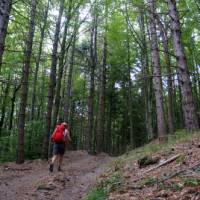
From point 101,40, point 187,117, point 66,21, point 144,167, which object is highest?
point 101,40

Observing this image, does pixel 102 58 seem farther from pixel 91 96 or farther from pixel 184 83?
pixel 184 83

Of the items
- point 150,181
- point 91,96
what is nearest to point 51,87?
point 91,96

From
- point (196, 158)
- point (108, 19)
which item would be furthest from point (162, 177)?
point (108, 19)

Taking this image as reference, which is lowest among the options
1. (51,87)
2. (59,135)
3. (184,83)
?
(59,135)

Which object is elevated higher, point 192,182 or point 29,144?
point 29,144

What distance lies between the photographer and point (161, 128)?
14.4 meters

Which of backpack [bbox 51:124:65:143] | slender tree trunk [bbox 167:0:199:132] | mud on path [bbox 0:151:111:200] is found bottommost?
mud on path [bbox 0:151:111:200]

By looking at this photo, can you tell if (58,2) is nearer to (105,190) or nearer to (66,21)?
(66,21)

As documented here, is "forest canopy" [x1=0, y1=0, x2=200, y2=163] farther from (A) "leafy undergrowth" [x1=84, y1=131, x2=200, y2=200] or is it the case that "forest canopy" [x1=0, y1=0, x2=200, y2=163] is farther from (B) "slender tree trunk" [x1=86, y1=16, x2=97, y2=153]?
(A) "leafy undergrowth" [x1=84, y1=131, x2=200, y2=200]

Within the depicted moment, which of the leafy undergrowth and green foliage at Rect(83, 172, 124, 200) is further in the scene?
green foliage at Rect(83, 172, 124, 200)

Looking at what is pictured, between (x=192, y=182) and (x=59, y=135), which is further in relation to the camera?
(x=59, y=135)

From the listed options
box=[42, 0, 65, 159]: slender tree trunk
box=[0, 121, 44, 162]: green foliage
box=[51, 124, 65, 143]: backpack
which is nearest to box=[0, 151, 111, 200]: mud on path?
box=[51, 124, 65, 143]: backpack

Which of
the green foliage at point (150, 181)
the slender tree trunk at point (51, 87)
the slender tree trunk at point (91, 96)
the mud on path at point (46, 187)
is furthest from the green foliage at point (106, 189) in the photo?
the slender tree trunk at point (91, 96)

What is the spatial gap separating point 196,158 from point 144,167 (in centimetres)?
197
